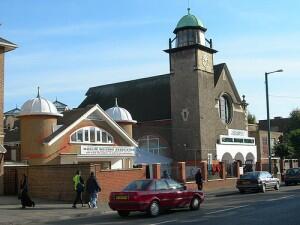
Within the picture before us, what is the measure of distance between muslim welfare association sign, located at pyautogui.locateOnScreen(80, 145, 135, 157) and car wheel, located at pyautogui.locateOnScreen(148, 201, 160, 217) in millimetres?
17202

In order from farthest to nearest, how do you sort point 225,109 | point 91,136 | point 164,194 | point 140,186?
point 225,109, point 91,136, point 164,194, point 140,186

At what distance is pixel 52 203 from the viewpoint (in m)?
26.1

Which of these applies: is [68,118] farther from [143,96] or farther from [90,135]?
[143,96]

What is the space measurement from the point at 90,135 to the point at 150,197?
1859 cm

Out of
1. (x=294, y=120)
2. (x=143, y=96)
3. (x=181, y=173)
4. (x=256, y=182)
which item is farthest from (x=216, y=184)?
(x=294, y=120)

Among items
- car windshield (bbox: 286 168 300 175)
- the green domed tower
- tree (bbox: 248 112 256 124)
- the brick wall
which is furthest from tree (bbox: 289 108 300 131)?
the brick wall

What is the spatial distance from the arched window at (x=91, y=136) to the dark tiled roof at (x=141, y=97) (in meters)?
16.8

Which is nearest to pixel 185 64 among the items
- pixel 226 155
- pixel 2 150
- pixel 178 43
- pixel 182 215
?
pixel 178 43

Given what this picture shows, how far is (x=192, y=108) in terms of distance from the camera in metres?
52.0

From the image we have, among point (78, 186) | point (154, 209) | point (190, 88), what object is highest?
point (190, 88)

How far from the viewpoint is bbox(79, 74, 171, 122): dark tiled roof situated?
187 ft

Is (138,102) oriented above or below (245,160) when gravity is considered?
above

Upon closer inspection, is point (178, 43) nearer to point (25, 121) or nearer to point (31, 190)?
point (25, 121)

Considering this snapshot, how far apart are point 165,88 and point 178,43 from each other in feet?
23.0
